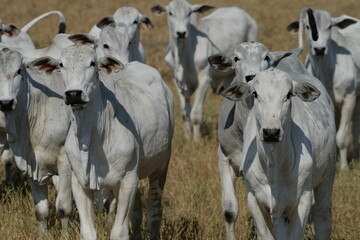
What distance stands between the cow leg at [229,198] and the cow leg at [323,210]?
30.0 inches

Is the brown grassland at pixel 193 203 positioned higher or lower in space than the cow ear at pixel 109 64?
lower

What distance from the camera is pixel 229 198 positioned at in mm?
7238

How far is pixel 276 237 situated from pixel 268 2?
72.5 ft

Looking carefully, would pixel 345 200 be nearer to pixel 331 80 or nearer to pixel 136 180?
pixel 331 80

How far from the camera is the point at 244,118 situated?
702 cm

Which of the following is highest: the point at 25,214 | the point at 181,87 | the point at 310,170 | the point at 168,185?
the point at 310,170

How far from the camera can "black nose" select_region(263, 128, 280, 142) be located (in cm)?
532

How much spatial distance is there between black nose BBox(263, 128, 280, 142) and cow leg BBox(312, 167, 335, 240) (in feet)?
5.10

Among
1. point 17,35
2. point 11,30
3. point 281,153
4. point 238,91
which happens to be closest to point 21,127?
point 238,91

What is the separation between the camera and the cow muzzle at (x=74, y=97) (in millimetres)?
5723

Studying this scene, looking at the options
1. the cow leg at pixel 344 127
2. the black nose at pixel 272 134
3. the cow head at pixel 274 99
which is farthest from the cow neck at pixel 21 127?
the cow leg at pixel 344 127

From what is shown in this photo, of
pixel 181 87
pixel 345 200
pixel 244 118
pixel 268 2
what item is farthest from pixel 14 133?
pixel 268 2

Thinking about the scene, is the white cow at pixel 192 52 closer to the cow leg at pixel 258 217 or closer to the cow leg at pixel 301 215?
the cow leg at pixel 258 217

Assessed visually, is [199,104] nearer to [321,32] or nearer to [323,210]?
[321,32]
